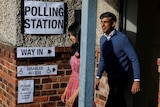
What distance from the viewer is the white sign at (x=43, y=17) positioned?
17.9ft

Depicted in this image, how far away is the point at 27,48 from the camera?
5.48 meters

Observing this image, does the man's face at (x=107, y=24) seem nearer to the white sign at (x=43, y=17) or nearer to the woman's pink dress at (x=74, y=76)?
the woman's pink dress at (x=74, y=76)

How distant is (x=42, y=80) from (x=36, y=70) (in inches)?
7.0

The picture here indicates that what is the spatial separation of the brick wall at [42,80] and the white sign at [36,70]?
0.14 feet

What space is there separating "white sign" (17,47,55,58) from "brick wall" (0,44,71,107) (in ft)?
0.19

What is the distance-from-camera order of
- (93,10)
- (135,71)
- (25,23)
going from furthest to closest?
(25,23)
(135,71)
(93,10)

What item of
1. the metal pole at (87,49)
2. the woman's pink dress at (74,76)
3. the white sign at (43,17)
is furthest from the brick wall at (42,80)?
the metal pole at (87,49)

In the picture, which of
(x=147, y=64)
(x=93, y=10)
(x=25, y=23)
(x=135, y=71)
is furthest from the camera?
(x=147, y=64)

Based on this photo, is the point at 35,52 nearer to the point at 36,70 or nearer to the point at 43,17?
the point at 36,70

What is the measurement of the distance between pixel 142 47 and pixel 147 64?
30 centimetres

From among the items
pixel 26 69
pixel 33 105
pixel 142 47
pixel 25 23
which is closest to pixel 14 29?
pixel 25 23

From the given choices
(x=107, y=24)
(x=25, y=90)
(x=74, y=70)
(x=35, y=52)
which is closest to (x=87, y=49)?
(x=74, y=70)

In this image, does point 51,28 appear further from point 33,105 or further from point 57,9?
point 33,105

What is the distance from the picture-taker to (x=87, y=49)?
3.36 meters
